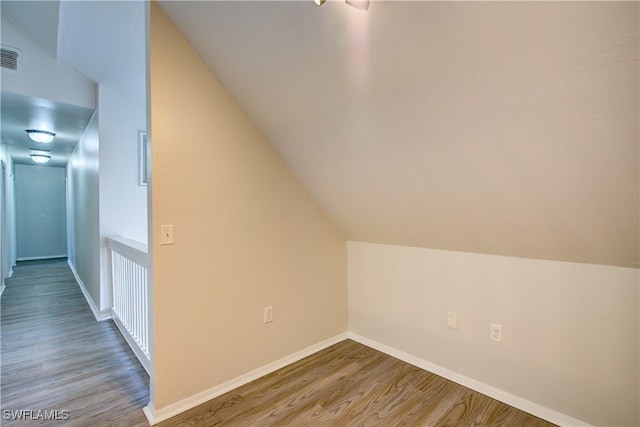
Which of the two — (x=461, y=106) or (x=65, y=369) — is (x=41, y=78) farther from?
(x=461, y=106)

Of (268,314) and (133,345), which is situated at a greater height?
(268,314)

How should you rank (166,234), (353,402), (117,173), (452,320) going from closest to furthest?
1. (166,234)
2. (353,402)
3. (452,320)
4. (117,173)

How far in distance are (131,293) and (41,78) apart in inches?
90.4

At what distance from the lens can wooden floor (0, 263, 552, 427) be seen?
5.90ft

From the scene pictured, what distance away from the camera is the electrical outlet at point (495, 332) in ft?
6.50

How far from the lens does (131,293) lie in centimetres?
275

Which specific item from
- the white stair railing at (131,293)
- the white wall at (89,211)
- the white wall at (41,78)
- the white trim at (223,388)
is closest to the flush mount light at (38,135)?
the white wall at (89,211)

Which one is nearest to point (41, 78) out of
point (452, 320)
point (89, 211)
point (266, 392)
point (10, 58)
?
point (10, 58)

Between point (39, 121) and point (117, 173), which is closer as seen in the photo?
point (117, 173)

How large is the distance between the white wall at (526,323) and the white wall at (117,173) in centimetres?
293

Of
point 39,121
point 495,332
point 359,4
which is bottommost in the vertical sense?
point 495,332

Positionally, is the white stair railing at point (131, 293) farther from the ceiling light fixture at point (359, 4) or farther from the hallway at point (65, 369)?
the ceiling light fixture at point (359, 4)

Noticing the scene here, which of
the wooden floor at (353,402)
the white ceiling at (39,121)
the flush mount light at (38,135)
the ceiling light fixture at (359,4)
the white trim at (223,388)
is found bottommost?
the wooden floor at (353,402)

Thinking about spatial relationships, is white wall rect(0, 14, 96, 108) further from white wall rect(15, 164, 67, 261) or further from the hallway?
white wall rect(15, 164, 67, 261)
